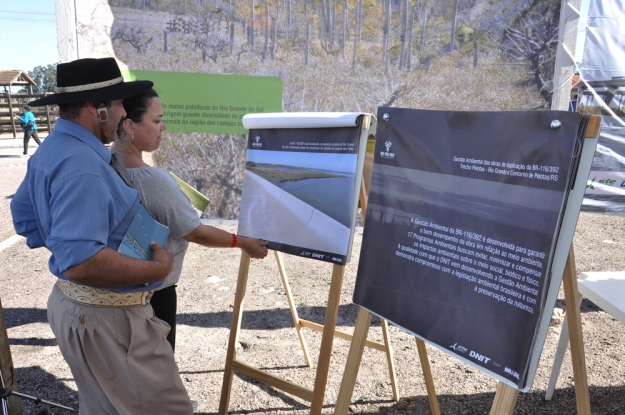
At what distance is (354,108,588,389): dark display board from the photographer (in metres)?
1.37

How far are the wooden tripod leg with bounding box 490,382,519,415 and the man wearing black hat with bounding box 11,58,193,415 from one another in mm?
1092

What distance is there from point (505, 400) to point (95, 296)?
130 centimetres

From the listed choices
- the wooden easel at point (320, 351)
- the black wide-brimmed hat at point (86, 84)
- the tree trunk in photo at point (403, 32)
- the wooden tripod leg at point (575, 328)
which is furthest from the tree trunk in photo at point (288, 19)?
the wooden tripod leg at point (575, 328)

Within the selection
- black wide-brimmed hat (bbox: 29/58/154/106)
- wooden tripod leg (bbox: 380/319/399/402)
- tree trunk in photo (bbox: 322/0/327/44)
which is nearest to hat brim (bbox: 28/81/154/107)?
black wide-brimmed hat (bbox: 29/58/154/106)

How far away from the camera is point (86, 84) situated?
5.21ft

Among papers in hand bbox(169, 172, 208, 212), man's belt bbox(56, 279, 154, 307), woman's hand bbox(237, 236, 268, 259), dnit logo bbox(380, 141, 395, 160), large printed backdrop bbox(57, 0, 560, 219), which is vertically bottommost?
woman's hand bbox(237, 236, 268, 259)

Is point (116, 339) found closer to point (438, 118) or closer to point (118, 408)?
point (118, 408)

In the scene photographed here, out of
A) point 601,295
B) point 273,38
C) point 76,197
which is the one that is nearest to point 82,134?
point 76,197

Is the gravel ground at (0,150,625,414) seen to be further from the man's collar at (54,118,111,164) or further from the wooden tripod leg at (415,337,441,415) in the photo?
the man's collar at (54,118,111,164)

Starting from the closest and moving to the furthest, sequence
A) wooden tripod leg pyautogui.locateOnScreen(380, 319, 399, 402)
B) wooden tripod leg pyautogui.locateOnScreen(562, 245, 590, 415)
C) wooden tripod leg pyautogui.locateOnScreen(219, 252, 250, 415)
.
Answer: wooden tripod leg pyautogui.locateOnScreen(562, 245, 590, 415) < wooden tripod leg pyautogui.locateOnScreen(219, 252, 250, 415) < wooden tripod leg pyautogui.locateOnScreen(380, 319, 399, 402)

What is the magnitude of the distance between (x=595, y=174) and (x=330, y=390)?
282cm

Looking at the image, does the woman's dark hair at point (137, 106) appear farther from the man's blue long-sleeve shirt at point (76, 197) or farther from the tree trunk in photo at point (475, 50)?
the tree trunk in photo at point (475, 50)

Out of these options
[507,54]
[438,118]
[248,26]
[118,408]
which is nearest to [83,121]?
[118,408]

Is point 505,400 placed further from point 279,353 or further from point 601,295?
point 279,353
